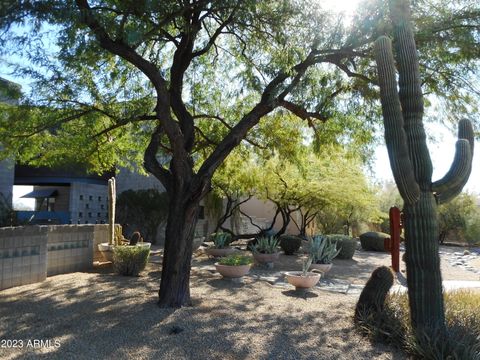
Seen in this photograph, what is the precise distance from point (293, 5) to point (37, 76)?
194 inches

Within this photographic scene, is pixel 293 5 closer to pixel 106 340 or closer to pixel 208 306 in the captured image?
pixel 208 306

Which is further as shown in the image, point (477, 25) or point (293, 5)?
point (293, 5)

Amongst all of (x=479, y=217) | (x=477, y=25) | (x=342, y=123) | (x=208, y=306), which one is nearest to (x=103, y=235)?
(x=208, y=306)

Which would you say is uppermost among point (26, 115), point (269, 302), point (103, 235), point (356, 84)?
point (356, 84)

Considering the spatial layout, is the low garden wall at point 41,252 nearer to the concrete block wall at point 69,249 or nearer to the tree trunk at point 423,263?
the concrete block wall at point 69,249

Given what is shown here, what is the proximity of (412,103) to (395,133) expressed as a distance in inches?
27.5

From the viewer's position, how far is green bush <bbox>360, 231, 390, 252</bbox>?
787 inches

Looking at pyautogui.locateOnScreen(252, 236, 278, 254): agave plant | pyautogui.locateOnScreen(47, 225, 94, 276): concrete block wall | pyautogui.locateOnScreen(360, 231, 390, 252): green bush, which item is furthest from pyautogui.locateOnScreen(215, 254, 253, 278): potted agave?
pyautogui.locateOnScreen(360, 231, 390, 252): green bush

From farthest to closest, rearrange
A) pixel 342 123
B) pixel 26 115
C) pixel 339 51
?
pixel 342 123 → pixel 26 115 → pixel 339 51

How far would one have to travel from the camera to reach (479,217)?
2627cm

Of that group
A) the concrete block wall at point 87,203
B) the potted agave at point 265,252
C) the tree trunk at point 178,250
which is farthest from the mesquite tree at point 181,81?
the concrete block wall at point 87,203

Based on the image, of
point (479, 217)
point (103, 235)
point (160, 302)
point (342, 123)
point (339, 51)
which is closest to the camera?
point (160, 302)

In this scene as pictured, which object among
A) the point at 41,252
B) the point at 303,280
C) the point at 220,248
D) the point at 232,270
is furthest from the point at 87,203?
the point at 303,280

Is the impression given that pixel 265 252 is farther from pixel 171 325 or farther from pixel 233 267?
pixel 171 325
